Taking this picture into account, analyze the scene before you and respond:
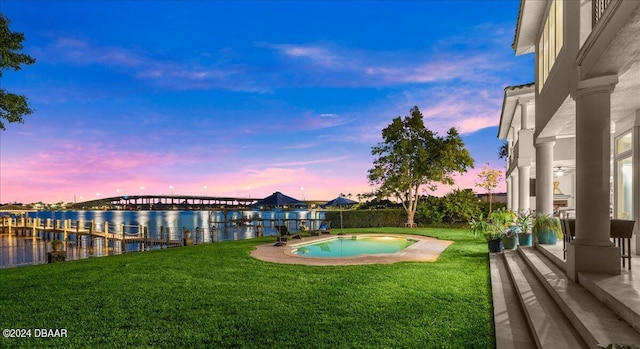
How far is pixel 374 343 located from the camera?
442cm

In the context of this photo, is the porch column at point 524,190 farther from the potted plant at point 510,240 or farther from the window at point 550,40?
the window at point 550,40

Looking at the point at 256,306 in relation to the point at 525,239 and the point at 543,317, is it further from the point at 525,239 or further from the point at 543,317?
the point at 525,239

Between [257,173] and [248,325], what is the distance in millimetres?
72882

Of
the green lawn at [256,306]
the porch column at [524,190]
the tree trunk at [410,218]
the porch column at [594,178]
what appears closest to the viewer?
the green lawn at [256,306]

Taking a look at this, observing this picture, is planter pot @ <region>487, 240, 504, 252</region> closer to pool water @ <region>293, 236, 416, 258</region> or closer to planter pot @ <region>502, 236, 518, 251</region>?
planter pot @ <region>502, 236, 518, 251</region>

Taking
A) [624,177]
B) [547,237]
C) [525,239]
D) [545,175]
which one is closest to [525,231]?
[525,239]

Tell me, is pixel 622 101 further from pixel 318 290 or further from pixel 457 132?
pixel 457 132

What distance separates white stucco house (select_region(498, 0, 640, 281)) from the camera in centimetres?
484

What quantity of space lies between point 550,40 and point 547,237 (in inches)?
217

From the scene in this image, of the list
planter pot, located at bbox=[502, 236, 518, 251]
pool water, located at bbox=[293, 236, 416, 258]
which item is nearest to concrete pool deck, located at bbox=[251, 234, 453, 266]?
pool water, located at bbox=[293, 236, 416, 258]

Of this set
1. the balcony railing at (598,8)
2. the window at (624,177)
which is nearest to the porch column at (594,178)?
the balcony railing at (598,8)

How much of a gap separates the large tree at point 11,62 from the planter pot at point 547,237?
1639cm

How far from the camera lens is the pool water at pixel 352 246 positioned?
14690 millimetres

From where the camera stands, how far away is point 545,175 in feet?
34.1
